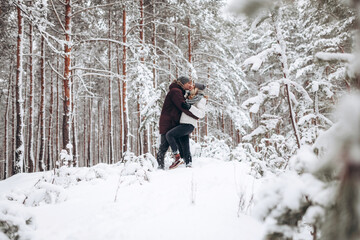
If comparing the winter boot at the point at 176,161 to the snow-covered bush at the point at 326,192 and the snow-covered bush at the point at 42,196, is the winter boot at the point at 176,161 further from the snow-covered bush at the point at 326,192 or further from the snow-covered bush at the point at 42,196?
the snow-covered bush at the point at 326,192

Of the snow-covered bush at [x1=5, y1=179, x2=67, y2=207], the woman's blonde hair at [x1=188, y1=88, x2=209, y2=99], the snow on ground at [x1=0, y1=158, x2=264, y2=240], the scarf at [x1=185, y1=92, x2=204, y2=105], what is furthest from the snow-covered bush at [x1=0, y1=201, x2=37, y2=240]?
the woman's blonde hair at [x1=188, y1=88, x2=209, y2=99]

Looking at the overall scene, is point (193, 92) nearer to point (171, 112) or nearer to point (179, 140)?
point (171, 112)

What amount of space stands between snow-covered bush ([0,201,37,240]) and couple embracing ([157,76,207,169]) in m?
2.78

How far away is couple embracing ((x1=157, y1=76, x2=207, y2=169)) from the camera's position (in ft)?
13.5

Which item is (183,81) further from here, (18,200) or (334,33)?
(334,33)

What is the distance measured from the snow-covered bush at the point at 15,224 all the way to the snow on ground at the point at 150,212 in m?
0.04

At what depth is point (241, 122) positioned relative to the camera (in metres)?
10.3

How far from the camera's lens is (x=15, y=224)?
160cm

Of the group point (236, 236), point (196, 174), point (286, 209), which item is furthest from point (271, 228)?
point (196, 174)

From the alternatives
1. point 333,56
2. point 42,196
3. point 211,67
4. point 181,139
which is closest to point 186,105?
point 181,139

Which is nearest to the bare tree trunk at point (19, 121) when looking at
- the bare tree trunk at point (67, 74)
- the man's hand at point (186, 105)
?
the bare tree trunk at point (67, 74)

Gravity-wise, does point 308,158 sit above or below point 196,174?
above

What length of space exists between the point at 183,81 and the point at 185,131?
103 cm

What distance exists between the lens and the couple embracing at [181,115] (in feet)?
13.5
